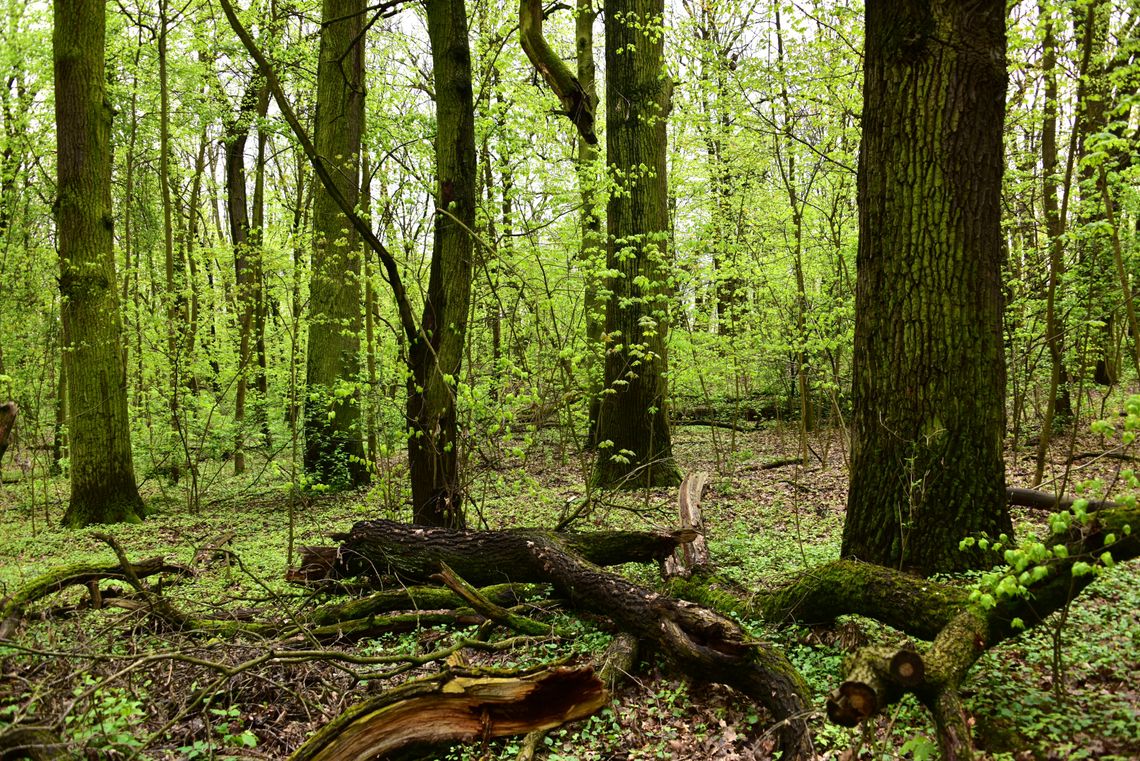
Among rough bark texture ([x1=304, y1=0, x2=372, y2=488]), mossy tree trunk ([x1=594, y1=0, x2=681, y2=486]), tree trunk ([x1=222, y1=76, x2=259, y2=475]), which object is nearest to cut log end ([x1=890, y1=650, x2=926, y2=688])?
mossy tree trunk ([x1=594, y1=0, x2=681, y2=486])

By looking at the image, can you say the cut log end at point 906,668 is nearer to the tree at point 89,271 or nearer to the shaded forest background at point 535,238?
the shaded forest background at point 535,238

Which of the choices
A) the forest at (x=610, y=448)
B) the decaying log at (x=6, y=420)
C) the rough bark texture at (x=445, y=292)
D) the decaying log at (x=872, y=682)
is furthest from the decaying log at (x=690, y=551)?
the decaying log at (x=6, y=420)

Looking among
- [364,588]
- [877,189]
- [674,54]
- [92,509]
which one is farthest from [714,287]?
[92,509]

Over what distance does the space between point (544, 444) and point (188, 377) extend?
653 cm

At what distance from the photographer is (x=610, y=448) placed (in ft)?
28.2

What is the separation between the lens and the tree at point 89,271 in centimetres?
848

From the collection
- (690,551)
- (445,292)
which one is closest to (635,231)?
(445,292)

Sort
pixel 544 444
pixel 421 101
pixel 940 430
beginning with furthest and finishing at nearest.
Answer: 1. pixel 421 101
2. pixel 544 444
3. pixel 940 430

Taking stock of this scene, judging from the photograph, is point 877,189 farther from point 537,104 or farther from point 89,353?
point 89,353

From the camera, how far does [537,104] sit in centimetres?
877

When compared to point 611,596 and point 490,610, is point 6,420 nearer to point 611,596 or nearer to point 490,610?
point 490,610

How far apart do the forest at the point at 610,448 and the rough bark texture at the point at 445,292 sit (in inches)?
1.4

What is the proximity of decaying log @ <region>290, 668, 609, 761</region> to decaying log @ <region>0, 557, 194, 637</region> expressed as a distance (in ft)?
6.99

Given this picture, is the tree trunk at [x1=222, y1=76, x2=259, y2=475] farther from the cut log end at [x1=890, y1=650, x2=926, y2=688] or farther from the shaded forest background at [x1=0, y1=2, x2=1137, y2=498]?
the cut log end at [x1=890, y1=650, x2=926, y2=688]
